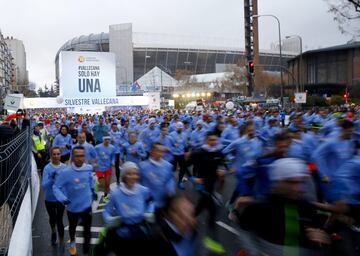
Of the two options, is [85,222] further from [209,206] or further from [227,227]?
[227,227]

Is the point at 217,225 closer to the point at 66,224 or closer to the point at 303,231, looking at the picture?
the point at 66,224

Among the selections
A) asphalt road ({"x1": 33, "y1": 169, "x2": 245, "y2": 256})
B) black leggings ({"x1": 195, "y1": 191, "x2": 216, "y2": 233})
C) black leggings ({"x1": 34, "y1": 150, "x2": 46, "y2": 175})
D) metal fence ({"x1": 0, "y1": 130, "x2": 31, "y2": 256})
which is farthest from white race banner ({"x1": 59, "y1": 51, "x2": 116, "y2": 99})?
black leggings ({"x1": 195, "y1": 191, "x2": 216, "y2": 233})

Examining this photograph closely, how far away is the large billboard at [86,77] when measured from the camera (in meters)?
33.2

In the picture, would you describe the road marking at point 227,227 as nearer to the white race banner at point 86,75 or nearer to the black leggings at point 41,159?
the black leggings at point 41,159

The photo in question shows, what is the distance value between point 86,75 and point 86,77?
137 mm

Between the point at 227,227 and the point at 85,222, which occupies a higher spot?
the point at 85,222

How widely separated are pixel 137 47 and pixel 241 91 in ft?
129

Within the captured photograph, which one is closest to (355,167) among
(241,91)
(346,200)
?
(346,200)

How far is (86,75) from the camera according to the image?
34062mm

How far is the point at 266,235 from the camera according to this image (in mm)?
4016

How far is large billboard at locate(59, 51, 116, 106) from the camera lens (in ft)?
109

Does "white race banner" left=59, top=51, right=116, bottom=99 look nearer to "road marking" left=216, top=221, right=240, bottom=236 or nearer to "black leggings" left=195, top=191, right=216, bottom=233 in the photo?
"road marking" left=216, top=221, right=240, bottom=236

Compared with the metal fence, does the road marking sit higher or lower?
lower

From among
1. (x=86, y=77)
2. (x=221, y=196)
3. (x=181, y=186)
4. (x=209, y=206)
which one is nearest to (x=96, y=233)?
(x=209, y=206)
